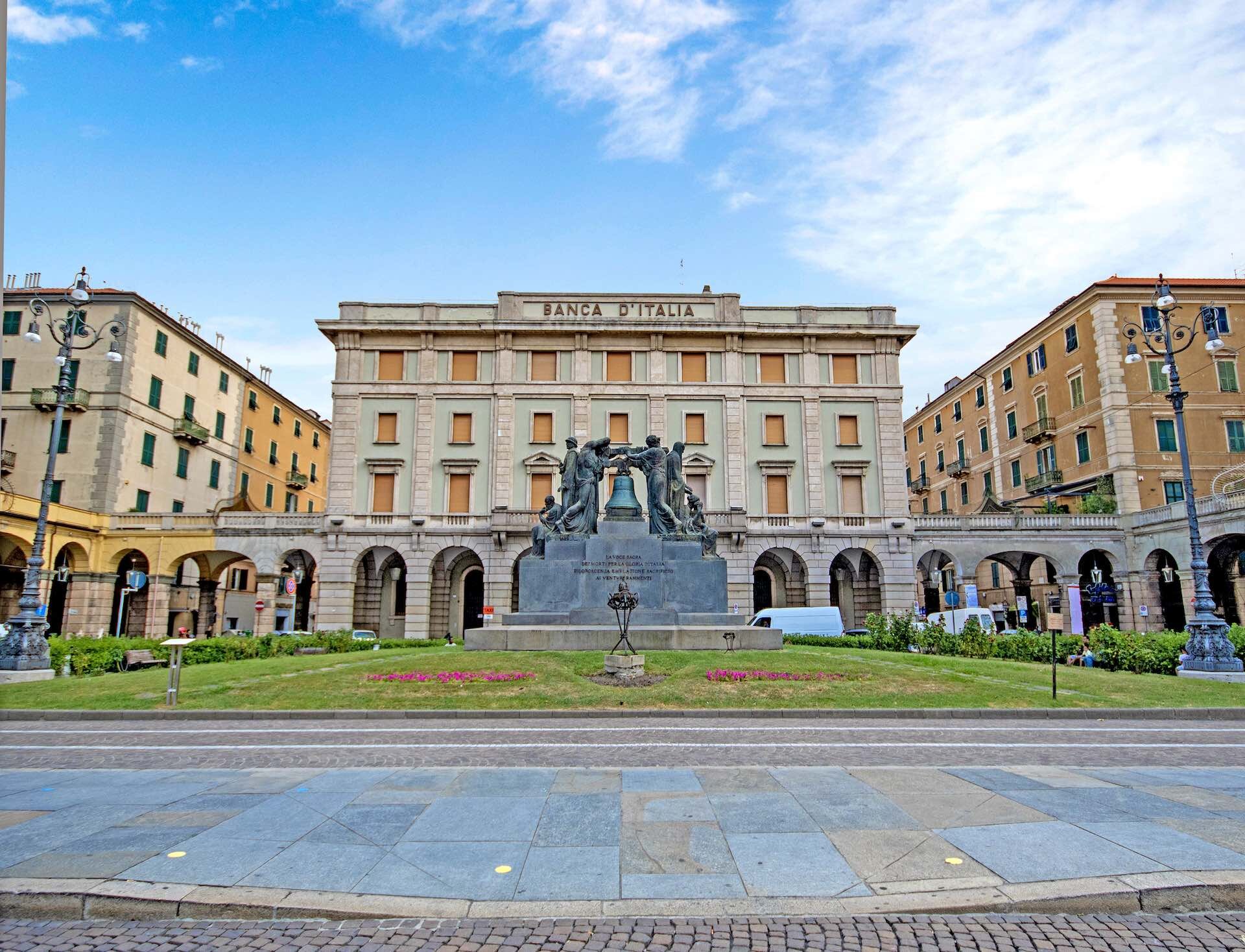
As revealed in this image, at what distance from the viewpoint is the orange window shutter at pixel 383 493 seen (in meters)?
43.0

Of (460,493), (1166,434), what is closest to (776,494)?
(460,493)

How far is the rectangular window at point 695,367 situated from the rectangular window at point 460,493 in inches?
536

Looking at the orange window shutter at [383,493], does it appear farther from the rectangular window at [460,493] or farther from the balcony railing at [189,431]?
the balcony railing at [189,431]

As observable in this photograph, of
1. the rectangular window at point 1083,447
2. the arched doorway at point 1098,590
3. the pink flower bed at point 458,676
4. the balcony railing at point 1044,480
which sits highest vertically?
the rectangular window at point 1083,447

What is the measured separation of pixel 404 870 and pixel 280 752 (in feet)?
17.2

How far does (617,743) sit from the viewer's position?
10477mm

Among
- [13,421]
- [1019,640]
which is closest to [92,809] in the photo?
[1019,640]

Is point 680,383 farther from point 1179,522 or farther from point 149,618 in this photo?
point 149,618

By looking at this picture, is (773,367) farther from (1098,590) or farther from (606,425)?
(1098,590)

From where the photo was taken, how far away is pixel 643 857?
5.67 meters

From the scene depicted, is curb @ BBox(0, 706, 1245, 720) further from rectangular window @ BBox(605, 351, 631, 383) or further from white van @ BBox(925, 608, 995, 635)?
rectangular window @ BBox(605, 351, 631, 383)

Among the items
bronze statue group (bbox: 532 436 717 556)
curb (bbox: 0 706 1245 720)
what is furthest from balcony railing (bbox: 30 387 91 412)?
curb (bbox: 0 706 1245 720)

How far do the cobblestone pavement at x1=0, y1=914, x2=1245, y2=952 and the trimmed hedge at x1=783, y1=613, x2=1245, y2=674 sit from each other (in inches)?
704

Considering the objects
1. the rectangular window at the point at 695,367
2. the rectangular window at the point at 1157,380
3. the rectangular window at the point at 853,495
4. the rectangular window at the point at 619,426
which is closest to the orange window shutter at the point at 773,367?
the rectangular window at the point at 695,367
